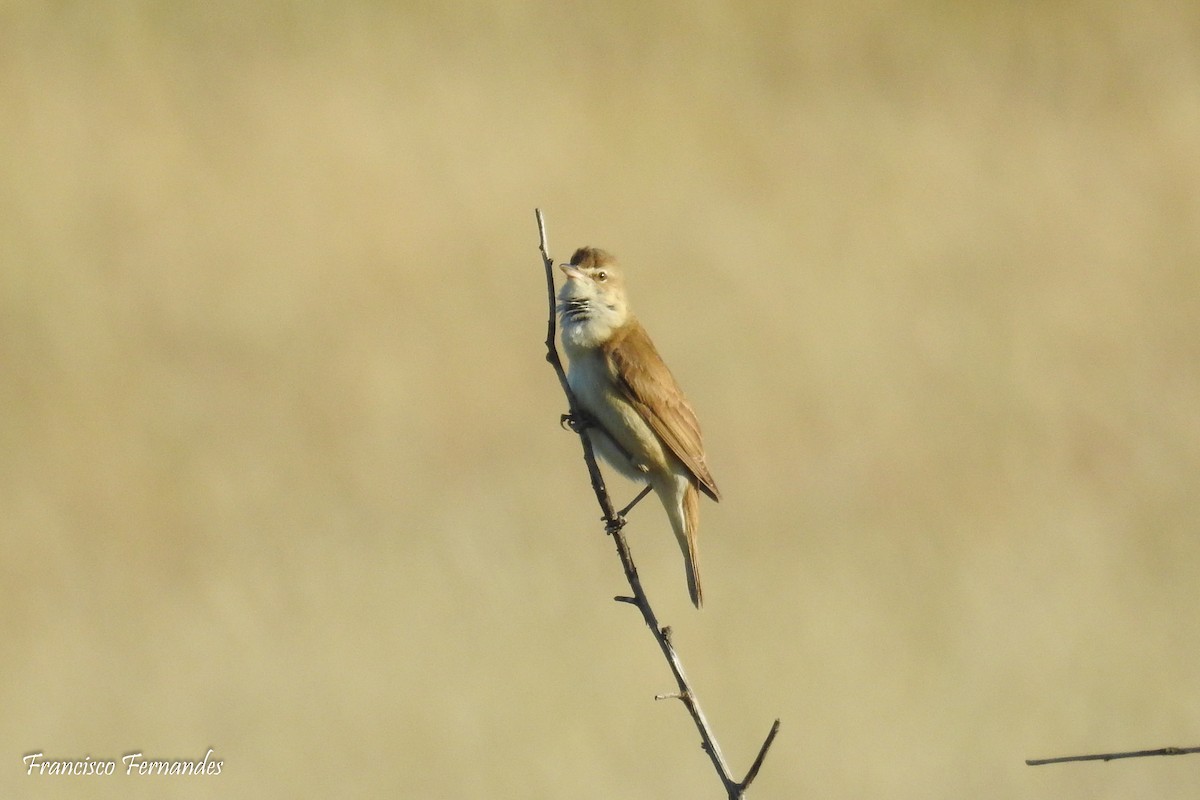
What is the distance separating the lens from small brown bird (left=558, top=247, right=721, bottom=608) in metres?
4.32

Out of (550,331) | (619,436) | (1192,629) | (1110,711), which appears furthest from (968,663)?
(550,331)

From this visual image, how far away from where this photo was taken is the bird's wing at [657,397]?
4.31 metres

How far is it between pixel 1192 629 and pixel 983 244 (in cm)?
324

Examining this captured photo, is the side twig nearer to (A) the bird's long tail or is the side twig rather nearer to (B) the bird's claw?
(B) the bird's claw

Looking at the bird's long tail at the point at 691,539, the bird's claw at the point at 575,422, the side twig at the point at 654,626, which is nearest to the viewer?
the side twig at the point at 654,626

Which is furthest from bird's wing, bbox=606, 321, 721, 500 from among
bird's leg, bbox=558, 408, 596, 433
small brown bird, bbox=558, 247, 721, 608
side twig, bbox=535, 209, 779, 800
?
side twig, bbox=535, 209, 779, 800

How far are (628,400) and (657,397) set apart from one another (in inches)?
3.8

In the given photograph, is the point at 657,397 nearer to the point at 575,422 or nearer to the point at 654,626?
the point at 575,422

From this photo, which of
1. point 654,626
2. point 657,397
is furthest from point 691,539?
point 654,626

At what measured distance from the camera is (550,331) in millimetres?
3299

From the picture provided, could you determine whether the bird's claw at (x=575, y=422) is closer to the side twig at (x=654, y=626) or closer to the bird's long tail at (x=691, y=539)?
the side twig at (x=654, y=626)

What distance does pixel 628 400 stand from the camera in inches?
170

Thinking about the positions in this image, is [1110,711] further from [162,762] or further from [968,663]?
[162,762]

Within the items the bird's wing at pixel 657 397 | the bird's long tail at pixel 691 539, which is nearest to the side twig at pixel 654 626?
the bird's wing at pixel 657 397
